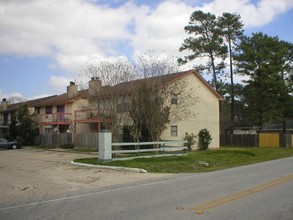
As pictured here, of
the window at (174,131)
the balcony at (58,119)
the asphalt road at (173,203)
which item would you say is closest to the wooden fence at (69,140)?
the balcony at (58,119)

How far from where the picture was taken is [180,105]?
31.5 m

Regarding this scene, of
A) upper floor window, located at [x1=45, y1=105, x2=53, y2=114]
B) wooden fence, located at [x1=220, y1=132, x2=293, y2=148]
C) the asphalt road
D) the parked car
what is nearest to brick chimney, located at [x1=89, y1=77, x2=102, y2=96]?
the asphalt road

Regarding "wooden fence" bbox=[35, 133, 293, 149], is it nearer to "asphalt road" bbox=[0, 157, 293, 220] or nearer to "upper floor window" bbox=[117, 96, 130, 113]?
"upper floor window" bbox=[117, 96, 130, 113]

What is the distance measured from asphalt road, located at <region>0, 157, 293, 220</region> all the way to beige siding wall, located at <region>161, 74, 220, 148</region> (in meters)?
20.4

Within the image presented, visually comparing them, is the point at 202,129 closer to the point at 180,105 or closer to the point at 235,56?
the point at 180,105

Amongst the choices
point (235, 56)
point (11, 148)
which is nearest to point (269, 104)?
point (235, 56)

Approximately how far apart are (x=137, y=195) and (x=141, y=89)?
16.8 metres

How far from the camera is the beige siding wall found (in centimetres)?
3415

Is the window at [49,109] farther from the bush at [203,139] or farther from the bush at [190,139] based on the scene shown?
the bush at [203,139]

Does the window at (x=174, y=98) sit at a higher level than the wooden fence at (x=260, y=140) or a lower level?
higher

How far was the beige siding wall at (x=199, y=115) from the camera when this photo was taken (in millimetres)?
34147

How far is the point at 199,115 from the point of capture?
1448 inches

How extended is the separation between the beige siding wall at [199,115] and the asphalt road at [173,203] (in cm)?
2038

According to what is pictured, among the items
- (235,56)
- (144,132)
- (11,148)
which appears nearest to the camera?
(144,132)
